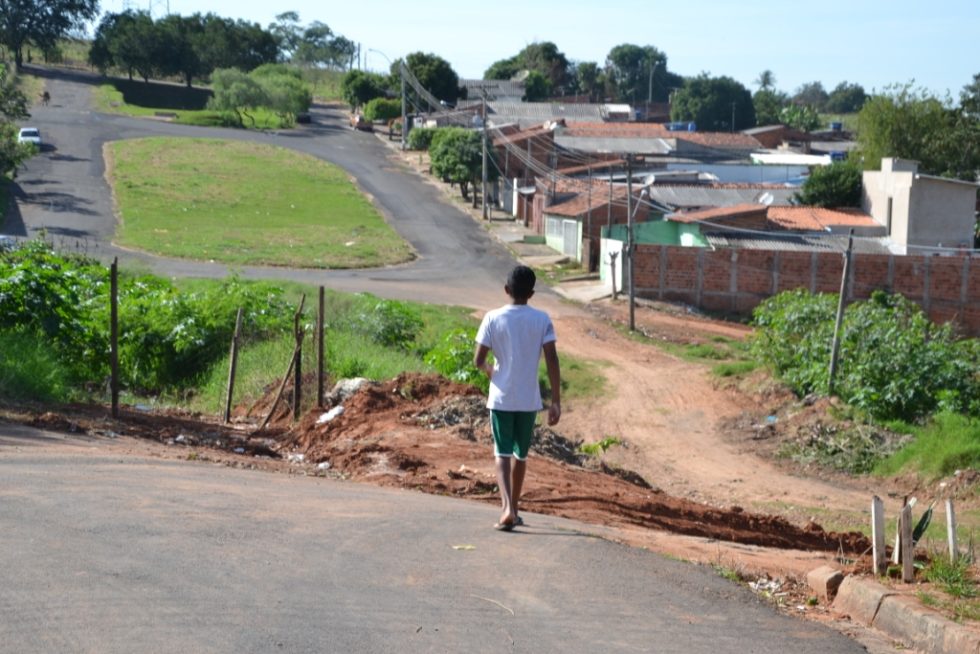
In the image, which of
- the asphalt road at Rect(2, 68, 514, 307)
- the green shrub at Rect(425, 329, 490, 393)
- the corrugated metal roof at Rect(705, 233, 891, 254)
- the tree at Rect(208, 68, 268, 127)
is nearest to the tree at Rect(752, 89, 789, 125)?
the asphalt road at Rect(2, 68, 514, 307)

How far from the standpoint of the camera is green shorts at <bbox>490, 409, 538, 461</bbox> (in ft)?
24.7

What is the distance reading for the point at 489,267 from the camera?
4422cm

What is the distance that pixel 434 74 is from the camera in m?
91.6

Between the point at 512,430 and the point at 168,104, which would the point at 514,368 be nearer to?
the point at 512,430

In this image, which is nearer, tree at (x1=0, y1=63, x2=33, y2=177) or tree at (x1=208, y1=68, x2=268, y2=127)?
tree at (x1=0, y1=63, x2=33, y2=177)

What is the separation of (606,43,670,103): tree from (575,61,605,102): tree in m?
16.3

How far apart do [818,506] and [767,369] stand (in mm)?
8375

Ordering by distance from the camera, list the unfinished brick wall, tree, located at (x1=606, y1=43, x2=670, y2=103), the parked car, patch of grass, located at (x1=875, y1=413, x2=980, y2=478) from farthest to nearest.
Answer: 1. tree, located at (x1=606, y1=43, x2=670, y2=103)
2. the parked car
3. the unfinished brick wall
4. patch of grass, located at (x1=875, y1=413, x2=980, y2=478)

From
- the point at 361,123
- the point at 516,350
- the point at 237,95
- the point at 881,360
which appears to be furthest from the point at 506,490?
the point at 361,123

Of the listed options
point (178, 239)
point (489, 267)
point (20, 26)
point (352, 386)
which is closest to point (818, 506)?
point (352, 386)

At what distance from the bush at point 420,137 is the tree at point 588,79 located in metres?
60.3

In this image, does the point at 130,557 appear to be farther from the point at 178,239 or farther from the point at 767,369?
the point at 178,239

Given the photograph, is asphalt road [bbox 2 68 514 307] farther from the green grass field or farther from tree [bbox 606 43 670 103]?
tree [bbox 606 43 670 103]

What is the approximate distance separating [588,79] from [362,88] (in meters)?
45.2
